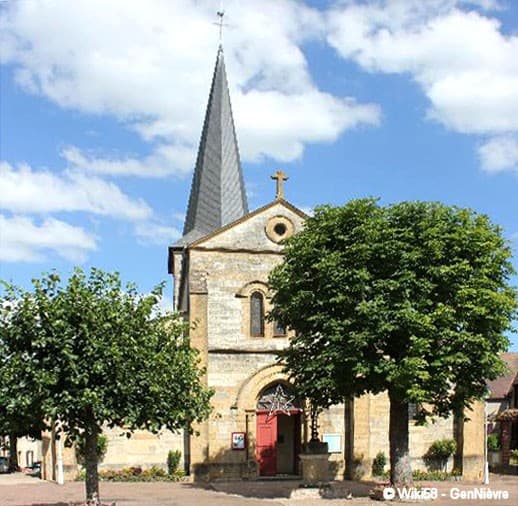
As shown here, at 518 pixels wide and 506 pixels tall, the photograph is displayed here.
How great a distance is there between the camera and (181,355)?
19.1 metres

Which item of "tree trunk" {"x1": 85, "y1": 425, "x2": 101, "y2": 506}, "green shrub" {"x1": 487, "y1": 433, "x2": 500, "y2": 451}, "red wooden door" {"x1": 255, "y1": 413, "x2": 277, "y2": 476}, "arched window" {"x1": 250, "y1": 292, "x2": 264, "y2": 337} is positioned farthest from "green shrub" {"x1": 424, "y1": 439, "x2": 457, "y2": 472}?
"tree trunk" {"x1": 85, "y1": 425, "x2": 101, "y2": 506}

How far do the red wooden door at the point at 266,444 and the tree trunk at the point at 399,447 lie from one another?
1013cm

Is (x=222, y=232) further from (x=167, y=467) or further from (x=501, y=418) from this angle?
(x=501, y=418)

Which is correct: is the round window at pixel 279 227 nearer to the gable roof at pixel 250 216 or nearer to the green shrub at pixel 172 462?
the gable roof at pixel 250 216

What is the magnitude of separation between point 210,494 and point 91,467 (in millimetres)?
8563

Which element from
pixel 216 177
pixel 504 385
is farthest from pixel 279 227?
pixel 504 385

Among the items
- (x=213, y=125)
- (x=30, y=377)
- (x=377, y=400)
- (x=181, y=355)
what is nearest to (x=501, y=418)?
(x=377, y=400)

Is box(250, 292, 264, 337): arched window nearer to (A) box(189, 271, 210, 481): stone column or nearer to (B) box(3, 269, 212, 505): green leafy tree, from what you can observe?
(A) box(189, 271, 210, 481): stone column

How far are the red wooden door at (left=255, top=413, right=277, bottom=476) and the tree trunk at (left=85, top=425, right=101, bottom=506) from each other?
15529mm

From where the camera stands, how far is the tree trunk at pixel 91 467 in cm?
1790

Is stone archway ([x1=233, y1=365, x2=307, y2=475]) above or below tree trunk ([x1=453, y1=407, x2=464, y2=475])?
above

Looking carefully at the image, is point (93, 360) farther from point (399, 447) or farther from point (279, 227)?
point (279, 227)

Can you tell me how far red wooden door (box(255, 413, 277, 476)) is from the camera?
33125mm

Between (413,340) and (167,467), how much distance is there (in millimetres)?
15115
